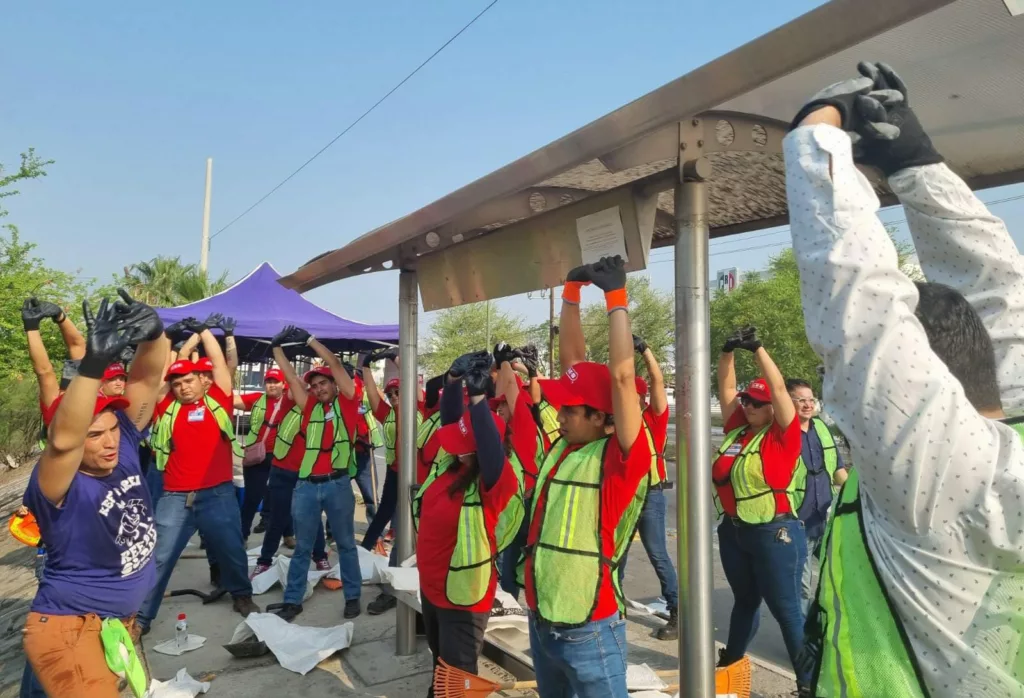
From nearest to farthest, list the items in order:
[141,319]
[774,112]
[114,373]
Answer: [774,112], [141,319], [114,373]

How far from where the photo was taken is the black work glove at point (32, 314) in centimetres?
384

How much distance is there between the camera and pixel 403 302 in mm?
4766

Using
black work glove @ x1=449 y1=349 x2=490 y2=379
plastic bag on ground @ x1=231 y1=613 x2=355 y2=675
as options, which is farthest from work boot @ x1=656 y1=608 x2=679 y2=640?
black work glove @ x1=449 y1=349 x2=490 y2=379

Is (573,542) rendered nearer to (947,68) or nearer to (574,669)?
(574,669)

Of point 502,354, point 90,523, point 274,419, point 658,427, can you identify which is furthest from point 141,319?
point 274,419

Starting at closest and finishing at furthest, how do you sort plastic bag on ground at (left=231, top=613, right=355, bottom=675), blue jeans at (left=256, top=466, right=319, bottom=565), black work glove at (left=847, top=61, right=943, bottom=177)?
black work glove at (left=847, top=61, right=943, bottom=177)
plastic bag on ground at (left=231, top=613, right=355, bottom=675)
blue jeans at (left=256, top=466, right=319, bottom=565)

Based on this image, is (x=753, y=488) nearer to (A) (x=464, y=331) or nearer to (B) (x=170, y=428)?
(B) (x=170, y=428)

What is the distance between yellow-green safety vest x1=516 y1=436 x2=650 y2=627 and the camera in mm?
2531

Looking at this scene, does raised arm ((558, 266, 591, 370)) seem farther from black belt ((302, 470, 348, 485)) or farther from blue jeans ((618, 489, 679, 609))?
black belt ((302, 470, 348, 485))

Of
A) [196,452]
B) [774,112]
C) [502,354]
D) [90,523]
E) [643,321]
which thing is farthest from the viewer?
[643,321]

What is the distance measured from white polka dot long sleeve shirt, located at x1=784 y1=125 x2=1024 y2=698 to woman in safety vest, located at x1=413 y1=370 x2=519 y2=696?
222cm

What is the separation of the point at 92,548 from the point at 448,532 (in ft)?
4.97

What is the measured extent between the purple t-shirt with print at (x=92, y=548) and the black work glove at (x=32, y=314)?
1.33 metres

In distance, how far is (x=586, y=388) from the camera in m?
2.63
